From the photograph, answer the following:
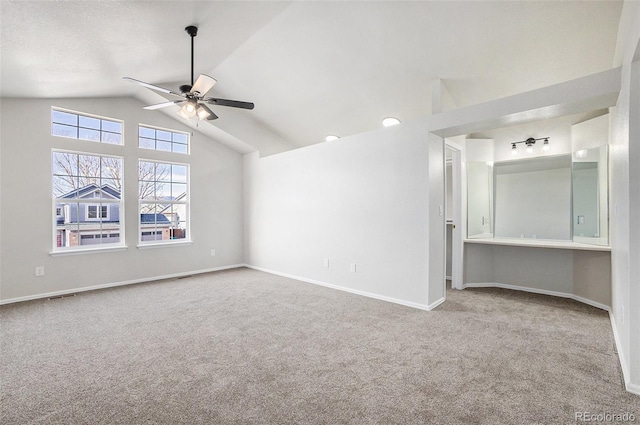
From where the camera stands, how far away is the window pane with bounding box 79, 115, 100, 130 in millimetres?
4719

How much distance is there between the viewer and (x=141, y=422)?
1.75 m

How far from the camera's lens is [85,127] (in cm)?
474

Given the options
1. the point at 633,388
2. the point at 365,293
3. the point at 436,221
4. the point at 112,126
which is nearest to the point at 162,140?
the point at 112,126

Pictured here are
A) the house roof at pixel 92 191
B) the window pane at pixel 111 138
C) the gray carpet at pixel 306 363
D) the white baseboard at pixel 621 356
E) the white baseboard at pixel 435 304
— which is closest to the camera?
the gray carpet at pixel 306 363

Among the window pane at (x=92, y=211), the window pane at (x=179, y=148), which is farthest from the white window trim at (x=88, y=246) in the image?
the window pane at (x=179, y=148)

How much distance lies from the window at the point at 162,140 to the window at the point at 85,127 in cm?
36

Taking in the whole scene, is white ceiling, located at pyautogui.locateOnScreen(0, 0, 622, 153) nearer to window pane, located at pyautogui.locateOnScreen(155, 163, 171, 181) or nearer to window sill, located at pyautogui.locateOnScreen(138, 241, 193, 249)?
window pane, located at pyautogui.locateOnScreen(155, 163, 171, 181)

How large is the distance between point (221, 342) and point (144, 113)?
439 centimetres

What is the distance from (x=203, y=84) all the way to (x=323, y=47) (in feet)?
5.47

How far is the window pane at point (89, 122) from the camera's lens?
4719mm

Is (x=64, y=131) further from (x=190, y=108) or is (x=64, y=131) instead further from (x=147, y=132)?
(x=190, y=108)

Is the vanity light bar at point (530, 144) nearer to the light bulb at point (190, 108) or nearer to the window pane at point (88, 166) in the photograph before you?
the light bulb at point (190, 108)

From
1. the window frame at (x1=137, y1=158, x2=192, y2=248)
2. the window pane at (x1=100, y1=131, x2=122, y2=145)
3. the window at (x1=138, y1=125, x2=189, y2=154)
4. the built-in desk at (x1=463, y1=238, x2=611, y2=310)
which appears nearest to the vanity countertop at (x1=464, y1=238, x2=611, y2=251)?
the built-in desk at (x1=463, y1=238, x2=611, y2=310)

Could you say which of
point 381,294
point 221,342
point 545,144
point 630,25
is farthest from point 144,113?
point 545,144
